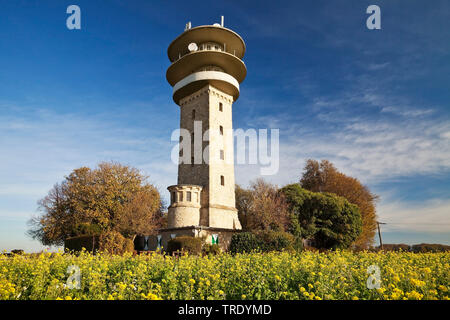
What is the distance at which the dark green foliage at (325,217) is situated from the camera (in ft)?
104

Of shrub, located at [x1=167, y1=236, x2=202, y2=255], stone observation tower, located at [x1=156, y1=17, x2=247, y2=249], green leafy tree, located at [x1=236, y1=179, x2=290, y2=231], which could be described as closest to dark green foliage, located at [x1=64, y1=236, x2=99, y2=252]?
shrub, located at [x1=167, y1=236, x2=202, y2=255]

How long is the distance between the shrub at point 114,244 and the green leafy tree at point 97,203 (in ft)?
25.6

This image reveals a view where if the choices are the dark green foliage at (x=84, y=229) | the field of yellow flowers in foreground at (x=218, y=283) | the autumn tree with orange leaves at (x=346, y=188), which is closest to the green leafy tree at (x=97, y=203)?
the dark green foliage at (x=84, y=229)

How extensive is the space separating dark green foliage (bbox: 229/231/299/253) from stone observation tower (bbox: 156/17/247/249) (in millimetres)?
2544

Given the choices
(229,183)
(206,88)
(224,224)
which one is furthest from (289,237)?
(206,88)

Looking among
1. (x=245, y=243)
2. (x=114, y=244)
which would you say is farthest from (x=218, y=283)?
(x=245, y=243)

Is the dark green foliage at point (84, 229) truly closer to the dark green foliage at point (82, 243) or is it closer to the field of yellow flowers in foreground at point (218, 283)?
the dark green foliage at point (82, 243)

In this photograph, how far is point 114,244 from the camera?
1714cm

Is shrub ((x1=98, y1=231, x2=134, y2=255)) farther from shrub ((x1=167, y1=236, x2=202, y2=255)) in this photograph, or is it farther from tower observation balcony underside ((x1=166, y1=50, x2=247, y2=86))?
tower observation balcony underside ((x1=166, y1=50, x2=247, y2=86))

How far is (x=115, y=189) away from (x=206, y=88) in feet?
51.2

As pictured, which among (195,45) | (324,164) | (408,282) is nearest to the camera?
(408,282)
